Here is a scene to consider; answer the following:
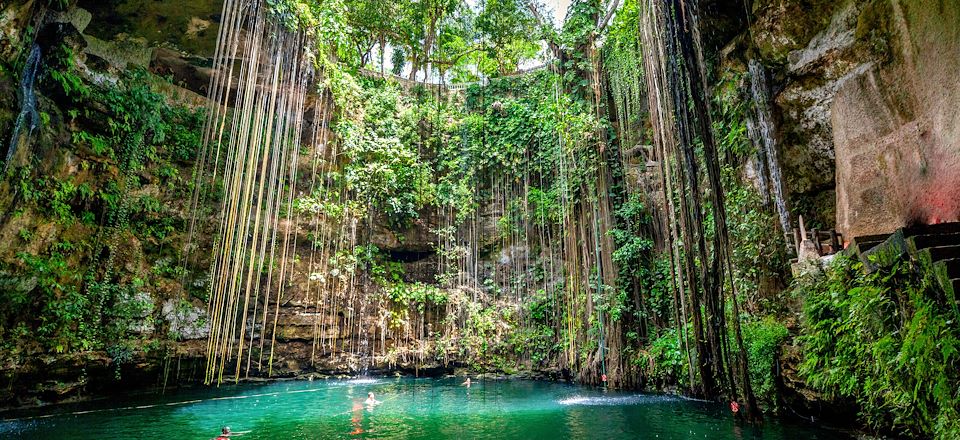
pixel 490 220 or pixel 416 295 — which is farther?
pixel 490 220

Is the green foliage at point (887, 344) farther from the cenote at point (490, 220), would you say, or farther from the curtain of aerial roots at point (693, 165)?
the curtain of aerial roots at point (693, 165)

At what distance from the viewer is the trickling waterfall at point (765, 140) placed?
236 inches

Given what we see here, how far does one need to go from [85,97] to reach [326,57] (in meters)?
4.18

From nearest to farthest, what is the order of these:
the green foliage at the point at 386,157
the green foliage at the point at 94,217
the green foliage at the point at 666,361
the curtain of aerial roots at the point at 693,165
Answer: the curtain of aerial roots at the point at 693,165 < the green foliage at the point at 94,217 < the green foliage at the point at 666,361 < the green foliage at the point at 386,157

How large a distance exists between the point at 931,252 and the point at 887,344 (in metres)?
0.73

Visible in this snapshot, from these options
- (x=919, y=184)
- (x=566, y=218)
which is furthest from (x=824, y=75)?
(x=566, y=218)

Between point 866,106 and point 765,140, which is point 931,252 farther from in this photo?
point 765,140

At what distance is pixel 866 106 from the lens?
16.5ft

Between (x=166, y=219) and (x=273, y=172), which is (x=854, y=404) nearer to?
(x=273, y=172)

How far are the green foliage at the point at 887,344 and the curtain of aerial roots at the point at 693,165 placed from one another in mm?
861

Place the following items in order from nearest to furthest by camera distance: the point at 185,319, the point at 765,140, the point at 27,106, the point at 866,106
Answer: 1. the point at 866,106
2. the point at 765,140
3. the point at 27,106
4. the point at 185,319

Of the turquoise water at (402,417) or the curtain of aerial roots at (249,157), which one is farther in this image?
the curtain of aerial roots at (249,157)

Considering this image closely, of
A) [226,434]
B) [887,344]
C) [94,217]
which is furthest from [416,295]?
[887,344]

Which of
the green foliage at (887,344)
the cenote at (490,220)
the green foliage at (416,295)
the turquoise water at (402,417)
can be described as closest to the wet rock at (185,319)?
the cenote at (490,220)
